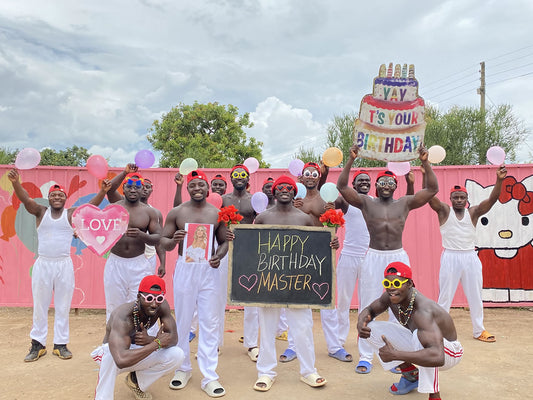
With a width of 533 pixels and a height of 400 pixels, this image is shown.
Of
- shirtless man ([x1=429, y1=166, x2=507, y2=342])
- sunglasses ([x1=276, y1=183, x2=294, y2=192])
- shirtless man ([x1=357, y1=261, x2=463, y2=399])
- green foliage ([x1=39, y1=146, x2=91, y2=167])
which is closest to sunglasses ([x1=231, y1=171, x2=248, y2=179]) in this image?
sunglasses ([x1=276, y1=183, x2=294, y2=192])

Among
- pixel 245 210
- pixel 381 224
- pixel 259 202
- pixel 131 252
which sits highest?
pixel 259 202

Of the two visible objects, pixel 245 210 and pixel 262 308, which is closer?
pixel 262 308

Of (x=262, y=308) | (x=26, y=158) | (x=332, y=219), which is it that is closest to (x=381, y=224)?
(x=332, y=219)

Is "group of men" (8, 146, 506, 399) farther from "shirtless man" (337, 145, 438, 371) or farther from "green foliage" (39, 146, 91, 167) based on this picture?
"green foliage" (39, 146, 91, 167)

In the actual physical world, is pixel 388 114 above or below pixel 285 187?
above

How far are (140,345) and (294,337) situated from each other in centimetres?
158

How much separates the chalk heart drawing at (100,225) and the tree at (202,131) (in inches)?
793

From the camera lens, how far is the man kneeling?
3.57 meters

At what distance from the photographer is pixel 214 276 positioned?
4500 mm

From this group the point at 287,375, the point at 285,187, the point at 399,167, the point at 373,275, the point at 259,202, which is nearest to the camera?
the point at 285,187

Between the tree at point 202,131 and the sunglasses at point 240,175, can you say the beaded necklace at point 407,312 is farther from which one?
the tree at point 202,131

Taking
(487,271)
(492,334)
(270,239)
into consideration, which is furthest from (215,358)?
(487,271)

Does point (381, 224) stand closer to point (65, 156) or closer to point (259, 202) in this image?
point (259, 202)

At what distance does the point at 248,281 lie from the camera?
176 inches
